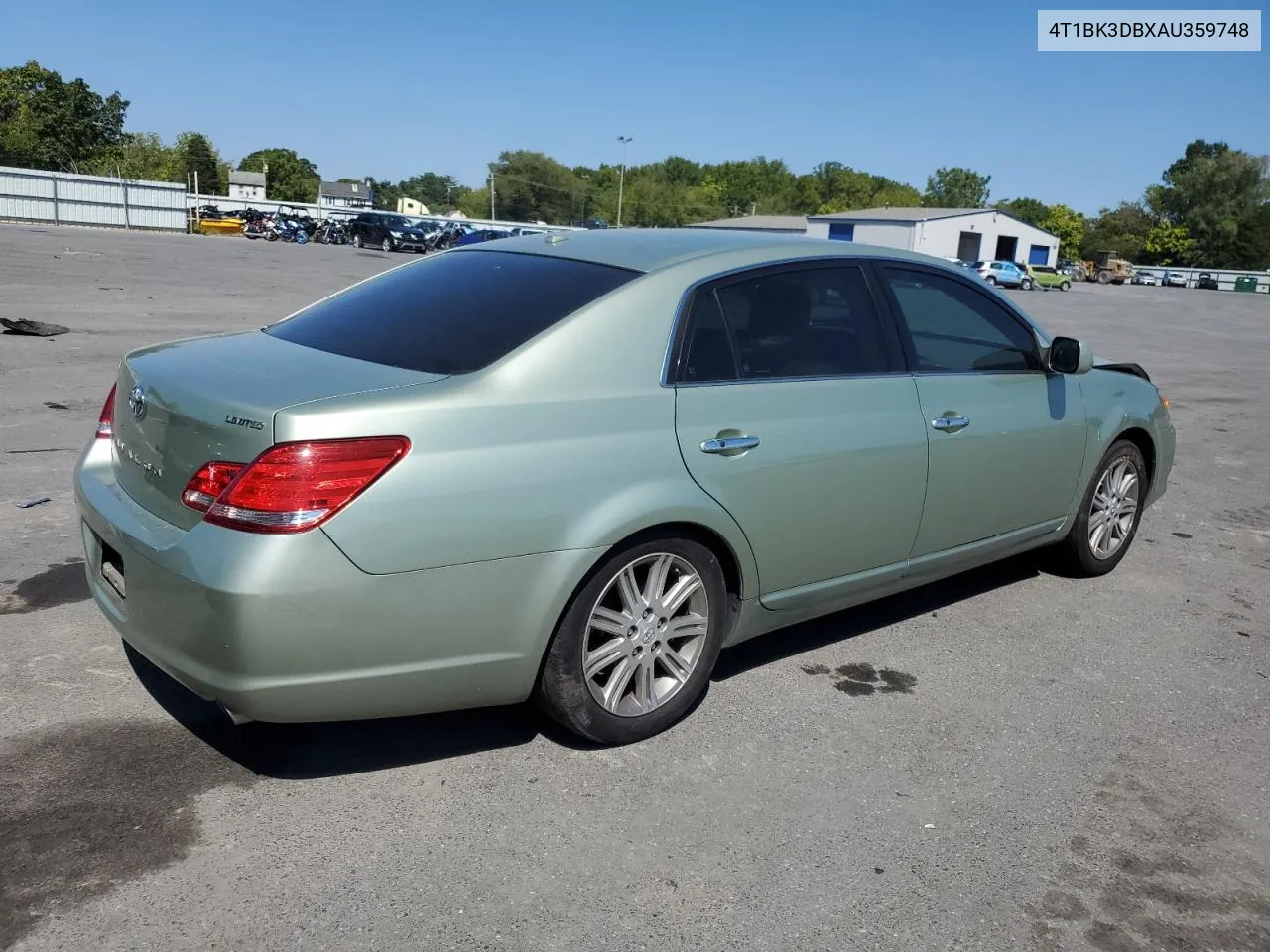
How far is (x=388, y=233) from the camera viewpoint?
46062mm

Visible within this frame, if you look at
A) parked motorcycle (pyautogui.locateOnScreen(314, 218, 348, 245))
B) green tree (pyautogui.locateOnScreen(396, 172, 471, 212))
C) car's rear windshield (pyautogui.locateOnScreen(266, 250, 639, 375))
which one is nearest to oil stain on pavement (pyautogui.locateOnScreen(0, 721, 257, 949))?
car's rear windshield (pyautogui.locateOnScreen(266, 250, 639, 375))

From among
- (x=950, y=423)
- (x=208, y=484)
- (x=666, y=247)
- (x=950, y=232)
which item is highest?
(x=950, y=232)

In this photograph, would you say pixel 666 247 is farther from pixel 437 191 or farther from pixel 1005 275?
pixel 437 191

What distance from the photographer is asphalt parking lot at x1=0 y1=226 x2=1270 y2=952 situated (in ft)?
8.55

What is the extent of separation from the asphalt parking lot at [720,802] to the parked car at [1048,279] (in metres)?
59.2

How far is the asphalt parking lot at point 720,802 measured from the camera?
2605 mm

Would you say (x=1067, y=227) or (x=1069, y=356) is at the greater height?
(x=1067, y=227)

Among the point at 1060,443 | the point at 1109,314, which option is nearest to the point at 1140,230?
the point at 1109,314

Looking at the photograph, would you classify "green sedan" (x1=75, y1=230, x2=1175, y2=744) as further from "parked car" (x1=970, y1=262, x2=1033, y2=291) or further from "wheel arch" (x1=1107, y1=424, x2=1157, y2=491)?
"parked car" (x1=970, y1=262, x2=1033, y2=291)

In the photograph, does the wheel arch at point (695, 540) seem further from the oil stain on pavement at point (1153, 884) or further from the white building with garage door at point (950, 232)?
the white building with garage door at point (950, 232)

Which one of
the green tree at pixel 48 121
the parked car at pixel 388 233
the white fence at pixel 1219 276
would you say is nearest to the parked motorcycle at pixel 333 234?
the parked car at pixel 388 233

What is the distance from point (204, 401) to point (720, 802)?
190cm

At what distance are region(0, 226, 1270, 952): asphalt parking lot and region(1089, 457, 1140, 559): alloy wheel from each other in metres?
0.45

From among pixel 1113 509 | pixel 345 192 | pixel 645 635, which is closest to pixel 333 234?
pixel 1113 509
